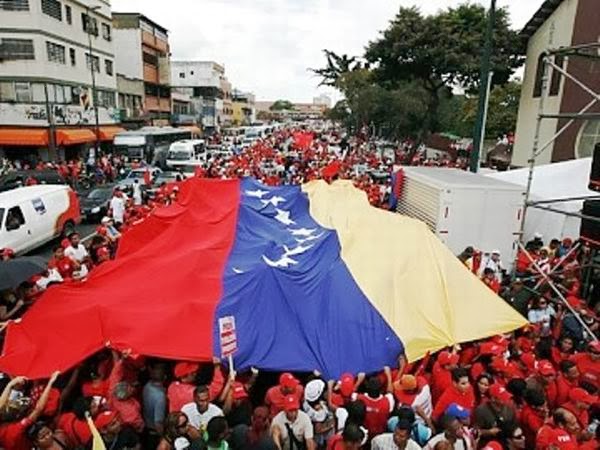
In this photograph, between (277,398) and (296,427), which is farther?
(277,398)

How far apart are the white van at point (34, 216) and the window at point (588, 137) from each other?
15.7m

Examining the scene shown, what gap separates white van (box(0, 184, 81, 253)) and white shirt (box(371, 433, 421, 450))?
10.2 metres

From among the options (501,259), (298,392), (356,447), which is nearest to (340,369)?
(298,392)

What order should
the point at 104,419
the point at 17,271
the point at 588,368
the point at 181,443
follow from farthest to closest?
the point at 17,271, the point at 588,368, the point at 104,419, the point at 181,443

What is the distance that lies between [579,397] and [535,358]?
110 cm

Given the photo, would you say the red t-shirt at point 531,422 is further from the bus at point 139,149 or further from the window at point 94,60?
the window at point 94,60

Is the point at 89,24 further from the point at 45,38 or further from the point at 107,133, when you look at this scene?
the point at 107,133

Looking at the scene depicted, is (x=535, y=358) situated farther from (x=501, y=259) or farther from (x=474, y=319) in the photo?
(x=501, y=259)

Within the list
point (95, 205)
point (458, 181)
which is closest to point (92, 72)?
point (95, 205)

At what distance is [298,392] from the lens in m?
4.40

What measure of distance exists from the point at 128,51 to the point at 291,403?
147ft

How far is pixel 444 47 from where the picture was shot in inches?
874

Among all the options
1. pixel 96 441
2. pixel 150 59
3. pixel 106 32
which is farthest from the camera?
pixel 150 59

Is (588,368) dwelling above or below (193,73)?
below
